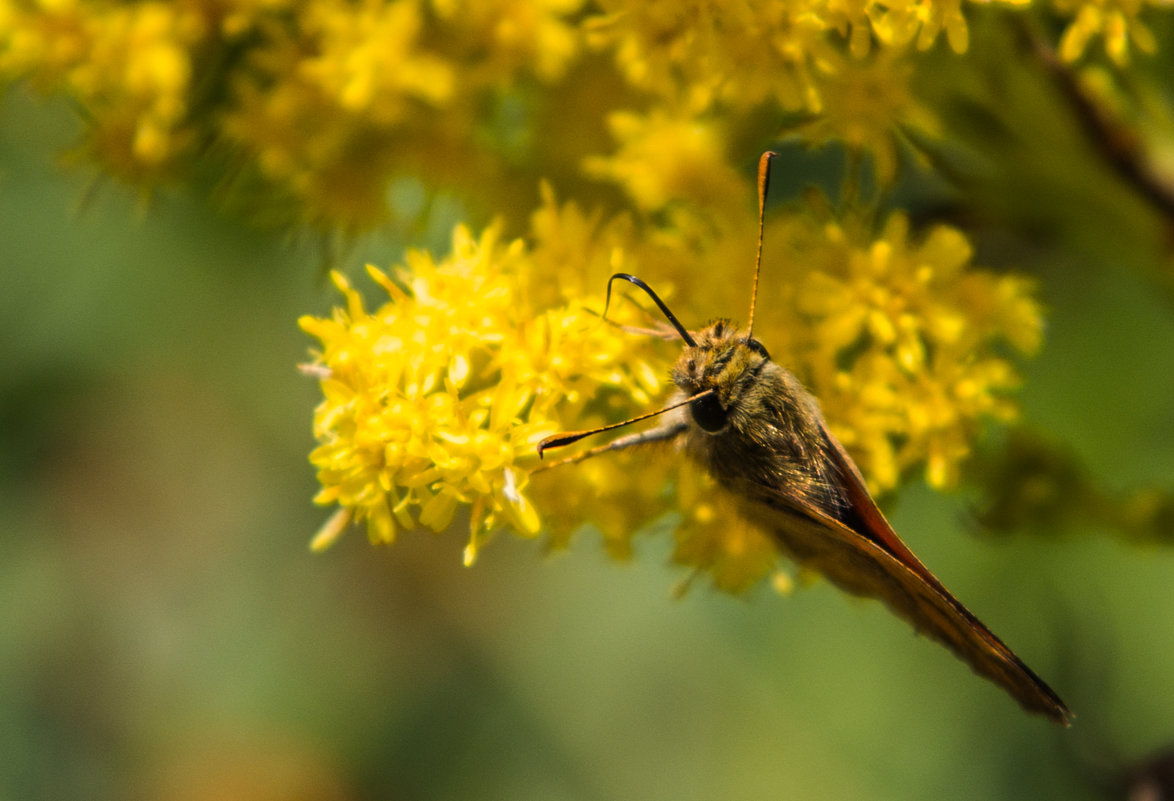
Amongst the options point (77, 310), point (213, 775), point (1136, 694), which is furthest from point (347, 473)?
point (213, 775)

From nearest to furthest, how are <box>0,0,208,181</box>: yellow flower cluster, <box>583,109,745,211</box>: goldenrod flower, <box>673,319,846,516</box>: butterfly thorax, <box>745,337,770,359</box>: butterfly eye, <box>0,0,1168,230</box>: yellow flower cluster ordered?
<box>673,319,846,516</box>: butterfly thorax
<box>745,337,770,359</box>: butterfly eye
<box>0,0,1168,230</box>: yellow flower cluster
<box>583,109,745,211</box>: goldenrod flower
<box>0,0,208,181</box>: yellow flower cluster

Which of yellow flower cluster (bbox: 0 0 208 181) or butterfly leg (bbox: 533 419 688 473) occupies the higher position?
yellow flower cluster (bbox: 0 0 208 181)

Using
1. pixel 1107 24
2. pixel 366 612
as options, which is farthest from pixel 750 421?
pixel 366 612

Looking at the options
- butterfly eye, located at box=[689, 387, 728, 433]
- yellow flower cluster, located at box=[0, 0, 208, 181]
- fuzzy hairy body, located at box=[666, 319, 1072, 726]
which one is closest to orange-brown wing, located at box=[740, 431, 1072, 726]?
fuzzy hairy body, located at box=[666, 319, 1072, 726]

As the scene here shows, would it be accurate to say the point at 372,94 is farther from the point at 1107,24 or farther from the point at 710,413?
the point at 1107,24

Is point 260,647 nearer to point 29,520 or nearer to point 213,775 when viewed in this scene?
point 213,775

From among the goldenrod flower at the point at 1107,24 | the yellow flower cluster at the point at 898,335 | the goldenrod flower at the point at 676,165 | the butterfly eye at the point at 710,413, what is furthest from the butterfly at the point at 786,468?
the goldenrod flower at the point at 1107,24

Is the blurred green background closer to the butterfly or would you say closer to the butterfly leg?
the butterfly

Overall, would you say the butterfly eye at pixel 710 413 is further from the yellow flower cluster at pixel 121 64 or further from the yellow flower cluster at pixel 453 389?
the yellow flower cluster at pixel 121 64
